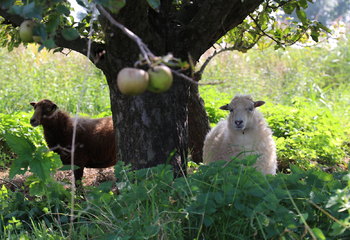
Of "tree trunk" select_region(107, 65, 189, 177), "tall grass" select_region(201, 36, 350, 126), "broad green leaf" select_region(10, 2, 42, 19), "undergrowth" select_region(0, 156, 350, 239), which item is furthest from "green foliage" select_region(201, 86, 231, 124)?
"broad green leaf" select_region(10, 2, 42, 19)

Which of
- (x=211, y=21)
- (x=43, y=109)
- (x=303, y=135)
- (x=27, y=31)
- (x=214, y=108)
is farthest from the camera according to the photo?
(x=214, y=108)

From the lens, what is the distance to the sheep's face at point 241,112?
16.3 ft

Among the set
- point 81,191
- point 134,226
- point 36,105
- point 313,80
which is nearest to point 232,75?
point 313,80

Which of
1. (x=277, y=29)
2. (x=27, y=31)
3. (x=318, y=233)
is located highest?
(x=277, y=29)

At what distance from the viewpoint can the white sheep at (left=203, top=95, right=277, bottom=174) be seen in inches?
199

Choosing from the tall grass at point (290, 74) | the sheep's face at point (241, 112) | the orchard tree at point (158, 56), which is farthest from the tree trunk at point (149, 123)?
the tall grass at point (290, 74)

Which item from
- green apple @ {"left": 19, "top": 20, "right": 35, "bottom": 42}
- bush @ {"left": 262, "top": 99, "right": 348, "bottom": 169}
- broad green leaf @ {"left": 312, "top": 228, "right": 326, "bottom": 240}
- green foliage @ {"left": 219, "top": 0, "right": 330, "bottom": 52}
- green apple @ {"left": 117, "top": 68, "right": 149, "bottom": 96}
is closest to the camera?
green apple @ {"left": 117, "top": 68, "right": 149, "bottom": 96}

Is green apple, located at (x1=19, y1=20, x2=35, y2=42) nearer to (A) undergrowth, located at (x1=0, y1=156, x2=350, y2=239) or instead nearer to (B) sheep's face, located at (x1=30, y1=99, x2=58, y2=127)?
(A) undergrowth, located at (x1=0, y1=156, x2=350, y2=239)

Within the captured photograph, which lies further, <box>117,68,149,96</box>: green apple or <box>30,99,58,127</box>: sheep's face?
<box>30,99,58,127</box>: sheep's face

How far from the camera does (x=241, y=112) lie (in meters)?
5.05

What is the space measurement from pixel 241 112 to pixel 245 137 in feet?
0.94

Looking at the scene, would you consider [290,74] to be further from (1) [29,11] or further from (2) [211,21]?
(1) [29,11]

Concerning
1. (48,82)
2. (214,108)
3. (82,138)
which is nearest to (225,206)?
(82,138)

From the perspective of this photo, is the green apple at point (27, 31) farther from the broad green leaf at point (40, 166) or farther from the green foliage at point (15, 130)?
the green foliage at point (15, 130)
